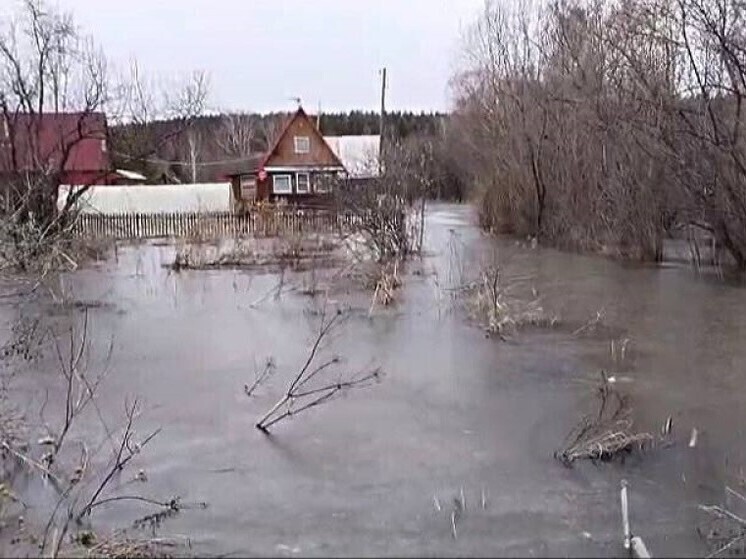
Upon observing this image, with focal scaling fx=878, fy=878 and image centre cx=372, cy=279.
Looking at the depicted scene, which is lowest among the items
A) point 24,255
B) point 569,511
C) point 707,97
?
point 569,511

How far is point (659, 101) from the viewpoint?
1570cm

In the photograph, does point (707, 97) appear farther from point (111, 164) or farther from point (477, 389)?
point (111, 164)

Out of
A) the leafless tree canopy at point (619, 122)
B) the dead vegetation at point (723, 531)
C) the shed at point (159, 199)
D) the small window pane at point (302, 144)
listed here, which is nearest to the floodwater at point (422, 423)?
the dead vegetation at point (723, 531)

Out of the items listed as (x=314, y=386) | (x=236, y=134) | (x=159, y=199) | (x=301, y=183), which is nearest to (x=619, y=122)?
(x=314, y=386)

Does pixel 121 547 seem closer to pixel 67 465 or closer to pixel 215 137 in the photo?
pixel 67 465

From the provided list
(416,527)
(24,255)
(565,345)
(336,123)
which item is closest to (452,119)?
(24,255)

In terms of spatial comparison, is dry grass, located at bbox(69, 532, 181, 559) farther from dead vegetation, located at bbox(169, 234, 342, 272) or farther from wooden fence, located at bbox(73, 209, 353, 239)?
wooden fence, located at bbox(73, 209, 353, 239)

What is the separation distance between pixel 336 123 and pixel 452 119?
40.3 metres

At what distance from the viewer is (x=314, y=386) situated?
7.79m

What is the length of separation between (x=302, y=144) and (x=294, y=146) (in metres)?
0.38

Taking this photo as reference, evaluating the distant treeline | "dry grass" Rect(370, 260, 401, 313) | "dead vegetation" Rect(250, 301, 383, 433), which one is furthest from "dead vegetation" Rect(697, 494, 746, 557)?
the distant treeline

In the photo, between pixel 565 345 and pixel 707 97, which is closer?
pixel 565 345

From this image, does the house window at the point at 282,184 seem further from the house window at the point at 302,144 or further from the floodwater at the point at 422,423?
the floodwater at the point at 422,423

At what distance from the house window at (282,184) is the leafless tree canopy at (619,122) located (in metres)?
16.4
